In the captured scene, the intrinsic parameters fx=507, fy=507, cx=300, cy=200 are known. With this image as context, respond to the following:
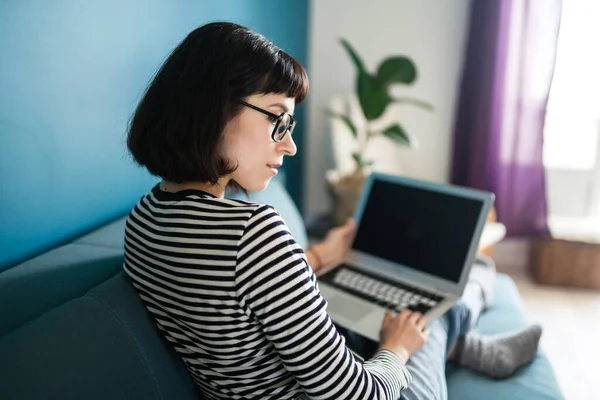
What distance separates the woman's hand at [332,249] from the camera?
1472 mm

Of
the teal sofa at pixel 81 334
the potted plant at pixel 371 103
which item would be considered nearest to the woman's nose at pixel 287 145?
the teal sofa at pixel 81 334

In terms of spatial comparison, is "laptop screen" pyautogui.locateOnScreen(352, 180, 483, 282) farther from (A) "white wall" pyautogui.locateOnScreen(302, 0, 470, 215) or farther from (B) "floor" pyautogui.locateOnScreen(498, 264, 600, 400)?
(A) "white wall" pyautogui.locateOnScreen(302, 0, 470, 215)

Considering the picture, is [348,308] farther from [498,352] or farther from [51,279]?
[51,279]

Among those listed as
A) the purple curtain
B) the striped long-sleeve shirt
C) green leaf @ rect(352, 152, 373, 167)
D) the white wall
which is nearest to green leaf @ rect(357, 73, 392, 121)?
green leaf @ rect(352, 152, 373, 167)

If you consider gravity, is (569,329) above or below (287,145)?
below

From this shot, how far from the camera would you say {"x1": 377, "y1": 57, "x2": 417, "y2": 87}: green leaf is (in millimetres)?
2152

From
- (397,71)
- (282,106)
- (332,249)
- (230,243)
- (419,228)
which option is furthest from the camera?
(397,71)

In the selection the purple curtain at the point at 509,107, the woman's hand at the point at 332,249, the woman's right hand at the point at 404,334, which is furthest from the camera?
the purple curtain at the point at 509,107

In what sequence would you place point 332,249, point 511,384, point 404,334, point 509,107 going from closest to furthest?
point 404,334
point 511,384
point 332,249
point 509,107

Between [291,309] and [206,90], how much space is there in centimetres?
37

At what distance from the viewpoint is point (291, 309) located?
2.48ft

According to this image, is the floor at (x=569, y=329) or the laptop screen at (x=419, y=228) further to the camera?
the floor at (x=569, y=329)

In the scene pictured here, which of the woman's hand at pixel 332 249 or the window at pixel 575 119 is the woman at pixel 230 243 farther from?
the window at pixel 575 119

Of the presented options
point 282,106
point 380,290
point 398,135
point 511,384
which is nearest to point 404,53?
point 398,135
